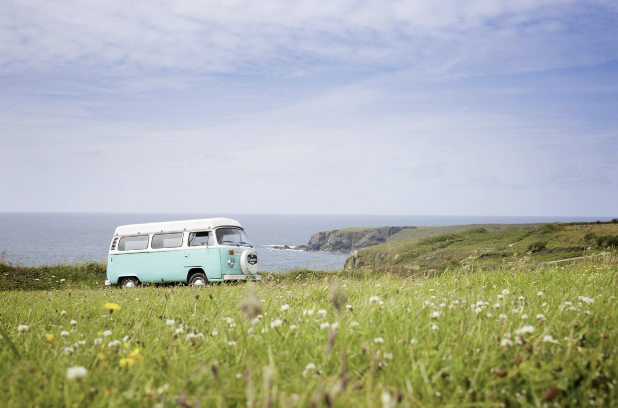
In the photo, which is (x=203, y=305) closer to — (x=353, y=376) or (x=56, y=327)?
(x=56, y=327)

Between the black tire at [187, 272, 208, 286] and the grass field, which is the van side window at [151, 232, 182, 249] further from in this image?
the grass field

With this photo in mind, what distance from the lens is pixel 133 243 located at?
756 inches

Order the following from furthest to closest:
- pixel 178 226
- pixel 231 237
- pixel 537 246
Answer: pixel 537 246 → pixel 178 226 → pixel 231 237

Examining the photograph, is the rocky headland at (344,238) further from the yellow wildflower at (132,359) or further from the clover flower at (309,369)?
the clover flower at (309,369)

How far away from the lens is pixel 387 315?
4090 mm

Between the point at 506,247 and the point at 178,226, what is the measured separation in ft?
63.6

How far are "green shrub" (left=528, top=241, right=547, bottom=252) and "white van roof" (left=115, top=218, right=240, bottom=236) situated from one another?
1652 centimetres

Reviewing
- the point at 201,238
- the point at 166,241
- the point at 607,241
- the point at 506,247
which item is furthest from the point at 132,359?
the point at 506,247

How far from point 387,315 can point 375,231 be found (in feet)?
402

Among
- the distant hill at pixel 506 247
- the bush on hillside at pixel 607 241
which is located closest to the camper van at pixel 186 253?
the distant hill at pixel 506 247

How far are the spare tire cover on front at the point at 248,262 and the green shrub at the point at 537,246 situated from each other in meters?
15.6

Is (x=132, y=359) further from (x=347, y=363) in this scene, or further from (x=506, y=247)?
(x=506, y=247)

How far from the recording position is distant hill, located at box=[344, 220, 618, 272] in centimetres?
2053

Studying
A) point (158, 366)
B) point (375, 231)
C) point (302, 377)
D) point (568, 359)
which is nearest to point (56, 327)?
point (158, 366)
